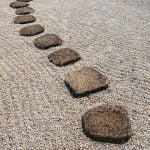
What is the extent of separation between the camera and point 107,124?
4.71m

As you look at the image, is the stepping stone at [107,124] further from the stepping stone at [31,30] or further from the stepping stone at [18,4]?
the stepping stone at [18,4]

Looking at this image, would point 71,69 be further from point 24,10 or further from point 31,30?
point 24,10

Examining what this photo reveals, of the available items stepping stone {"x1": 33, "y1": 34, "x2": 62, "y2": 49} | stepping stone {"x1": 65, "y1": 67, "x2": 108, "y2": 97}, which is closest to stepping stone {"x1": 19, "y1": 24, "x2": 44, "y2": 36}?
stepping stone {"x1": 33, "y1": 34, "x2": 62, "y2": 49}

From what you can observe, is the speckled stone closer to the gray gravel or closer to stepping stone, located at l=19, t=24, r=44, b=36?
the gray gravel

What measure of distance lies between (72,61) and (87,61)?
0.33 meters

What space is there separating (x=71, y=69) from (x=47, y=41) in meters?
1.42

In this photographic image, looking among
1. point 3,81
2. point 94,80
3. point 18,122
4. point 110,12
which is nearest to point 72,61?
point 94,80

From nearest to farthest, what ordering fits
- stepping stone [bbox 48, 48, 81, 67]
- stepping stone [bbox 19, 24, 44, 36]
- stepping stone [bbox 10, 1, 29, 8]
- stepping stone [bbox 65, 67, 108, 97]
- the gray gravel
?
the gray gravel, stepping stone [bbox 65, 67, 108, 97], stepping stone [bbox 48, 48, 81, 67], stepping stone [bbox 19, 24, 44, 36], stepping stone [bbox 10, 1, 29, 8]

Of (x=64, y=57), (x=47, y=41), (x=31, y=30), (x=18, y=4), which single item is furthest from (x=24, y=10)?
(x=64, y=57)

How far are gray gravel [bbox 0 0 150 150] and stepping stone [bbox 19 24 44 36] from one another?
17 cm

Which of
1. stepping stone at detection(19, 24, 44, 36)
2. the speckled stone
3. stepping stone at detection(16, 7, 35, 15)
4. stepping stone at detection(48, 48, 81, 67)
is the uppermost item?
stepping stone at detection(48, 48, 81, 67)

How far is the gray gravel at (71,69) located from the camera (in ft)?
15.5

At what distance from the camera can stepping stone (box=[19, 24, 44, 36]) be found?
808 cm

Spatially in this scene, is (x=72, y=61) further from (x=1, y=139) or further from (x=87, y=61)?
(x=1, y=139)
